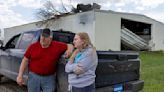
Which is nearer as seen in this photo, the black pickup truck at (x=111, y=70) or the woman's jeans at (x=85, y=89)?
the woman's jeans at (x=85, y=89)

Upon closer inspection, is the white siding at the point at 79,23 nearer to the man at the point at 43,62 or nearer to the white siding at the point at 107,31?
the white siding at the point at 107,31

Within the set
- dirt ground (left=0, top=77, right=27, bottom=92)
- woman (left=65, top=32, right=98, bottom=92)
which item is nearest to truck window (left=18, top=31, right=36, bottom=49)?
dirt ground (left=0, top=77, right=27, bottom=92)

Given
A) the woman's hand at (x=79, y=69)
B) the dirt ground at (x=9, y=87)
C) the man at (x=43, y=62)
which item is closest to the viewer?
the woman's hand at (x=79, y=69)

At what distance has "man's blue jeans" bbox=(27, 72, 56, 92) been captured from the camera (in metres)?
4.93

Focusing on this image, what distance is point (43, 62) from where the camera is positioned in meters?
4.87

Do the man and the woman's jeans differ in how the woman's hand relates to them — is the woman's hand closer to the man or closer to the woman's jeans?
the woman's jeans

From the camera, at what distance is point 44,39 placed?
15.9 ft

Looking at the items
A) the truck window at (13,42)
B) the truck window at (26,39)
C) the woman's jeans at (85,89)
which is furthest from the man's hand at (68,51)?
the truck window at (13,42)

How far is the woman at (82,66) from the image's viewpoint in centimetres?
447

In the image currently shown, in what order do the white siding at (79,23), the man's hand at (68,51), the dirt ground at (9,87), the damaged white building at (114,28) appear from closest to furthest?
the man's hand at (68,51) < the dirt ground at (9,87) < the white siding at (79,23) < the damaged white building at (114,28)

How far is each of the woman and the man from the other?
1.48ft

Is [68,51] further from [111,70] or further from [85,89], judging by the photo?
[111,70]

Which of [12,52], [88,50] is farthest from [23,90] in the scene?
[88,50]

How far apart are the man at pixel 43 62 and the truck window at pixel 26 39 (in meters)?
2.24
